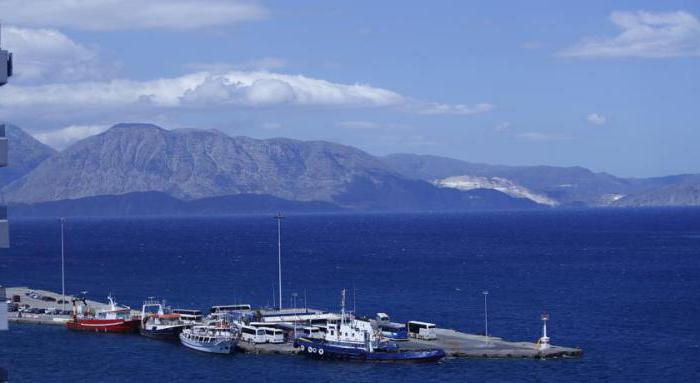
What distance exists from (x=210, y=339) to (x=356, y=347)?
1319 cm

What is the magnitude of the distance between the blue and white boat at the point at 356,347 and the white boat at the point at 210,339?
6006 millimetres

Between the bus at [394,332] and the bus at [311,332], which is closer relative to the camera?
the bus at [311,332]

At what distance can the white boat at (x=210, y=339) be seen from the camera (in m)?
91.1

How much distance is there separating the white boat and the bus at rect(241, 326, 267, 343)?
45.3 inches

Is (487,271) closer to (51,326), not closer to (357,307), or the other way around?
(357,307)

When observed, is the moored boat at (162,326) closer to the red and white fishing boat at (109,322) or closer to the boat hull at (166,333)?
the boat hull at (166,333)

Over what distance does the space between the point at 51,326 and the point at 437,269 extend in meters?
76.0

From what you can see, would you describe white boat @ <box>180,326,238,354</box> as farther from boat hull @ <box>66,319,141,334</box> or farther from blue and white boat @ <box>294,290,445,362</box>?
boat hull @ <box>66,319,141,334</box>

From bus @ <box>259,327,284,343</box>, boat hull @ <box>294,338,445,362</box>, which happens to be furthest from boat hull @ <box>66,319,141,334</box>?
boat hull @ <box>294,338,445,362</box>

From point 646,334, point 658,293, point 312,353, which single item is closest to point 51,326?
point 312,353

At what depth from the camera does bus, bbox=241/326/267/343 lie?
9306cm

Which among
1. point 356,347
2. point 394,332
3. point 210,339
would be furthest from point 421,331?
point 210,339

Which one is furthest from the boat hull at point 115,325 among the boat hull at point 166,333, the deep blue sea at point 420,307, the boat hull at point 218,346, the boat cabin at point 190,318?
the boat hull at point 218,346

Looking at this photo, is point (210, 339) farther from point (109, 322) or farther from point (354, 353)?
point (109, 322)
